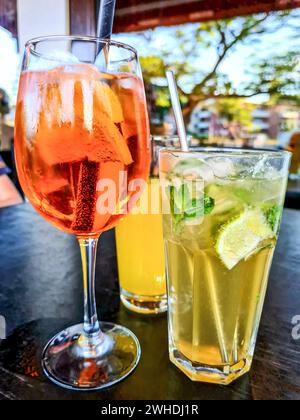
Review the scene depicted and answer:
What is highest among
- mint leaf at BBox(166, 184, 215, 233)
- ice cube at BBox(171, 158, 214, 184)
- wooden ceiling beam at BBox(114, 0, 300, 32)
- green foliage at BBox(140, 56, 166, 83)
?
wooden ceiling beam at BBox(114, 0, 300, 32)

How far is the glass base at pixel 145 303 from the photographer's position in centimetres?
60

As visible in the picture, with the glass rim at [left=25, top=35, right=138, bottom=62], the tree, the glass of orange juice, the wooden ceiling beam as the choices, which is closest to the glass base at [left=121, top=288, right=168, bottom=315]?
the glass of orange juice

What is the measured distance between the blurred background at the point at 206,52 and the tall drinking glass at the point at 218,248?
2.56 meters

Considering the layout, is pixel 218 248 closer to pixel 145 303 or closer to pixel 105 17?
pixel 145 303

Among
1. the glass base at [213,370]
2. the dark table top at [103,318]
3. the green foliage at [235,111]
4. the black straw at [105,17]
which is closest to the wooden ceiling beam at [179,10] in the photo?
the green foliage at [235,111]

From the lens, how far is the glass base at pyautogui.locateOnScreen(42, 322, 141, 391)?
428 millimetres

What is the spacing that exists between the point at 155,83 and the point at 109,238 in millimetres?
3619

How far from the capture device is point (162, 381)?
1.36 ft

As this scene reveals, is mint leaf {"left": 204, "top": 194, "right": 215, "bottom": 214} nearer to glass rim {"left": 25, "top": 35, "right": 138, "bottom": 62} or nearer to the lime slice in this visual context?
the lime slice

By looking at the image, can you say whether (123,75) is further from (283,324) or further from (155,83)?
(155,83)

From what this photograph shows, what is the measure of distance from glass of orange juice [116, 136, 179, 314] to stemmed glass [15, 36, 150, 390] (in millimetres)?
122

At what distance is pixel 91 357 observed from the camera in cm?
49

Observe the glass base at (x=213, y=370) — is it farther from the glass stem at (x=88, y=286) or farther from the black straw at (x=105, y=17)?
the black straw at (x=105, y=17)
